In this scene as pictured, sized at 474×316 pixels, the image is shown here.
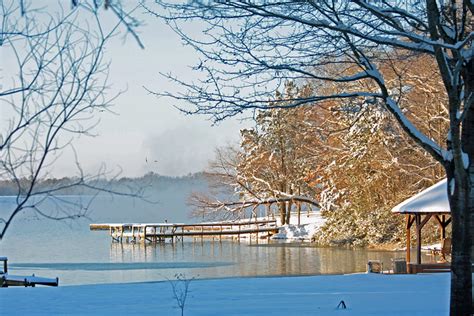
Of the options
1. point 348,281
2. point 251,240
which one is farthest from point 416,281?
point 251,240

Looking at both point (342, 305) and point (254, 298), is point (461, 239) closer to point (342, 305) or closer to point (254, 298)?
point (342, 305)

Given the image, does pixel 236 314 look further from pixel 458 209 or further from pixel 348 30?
pixel 348 30

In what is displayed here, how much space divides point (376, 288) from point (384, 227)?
20.0 meters

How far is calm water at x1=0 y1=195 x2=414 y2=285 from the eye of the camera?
20.8m

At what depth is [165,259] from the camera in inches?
1064

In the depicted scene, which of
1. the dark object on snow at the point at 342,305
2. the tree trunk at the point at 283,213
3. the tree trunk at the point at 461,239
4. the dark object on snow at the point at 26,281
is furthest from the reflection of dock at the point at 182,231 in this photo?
the tree trunk at the point at 461,239

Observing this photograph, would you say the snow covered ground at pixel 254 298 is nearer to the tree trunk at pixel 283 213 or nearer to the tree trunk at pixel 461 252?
the tree trunk at pixel 461 252

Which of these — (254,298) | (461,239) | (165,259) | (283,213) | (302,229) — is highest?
(461,239)

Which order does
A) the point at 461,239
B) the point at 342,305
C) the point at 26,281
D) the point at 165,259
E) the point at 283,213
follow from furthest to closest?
the point at 283,213 < the point at 165,259 < the point at 26,281 < the point at 342,305 < the point at 461,239

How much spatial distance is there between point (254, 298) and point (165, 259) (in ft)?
60.4

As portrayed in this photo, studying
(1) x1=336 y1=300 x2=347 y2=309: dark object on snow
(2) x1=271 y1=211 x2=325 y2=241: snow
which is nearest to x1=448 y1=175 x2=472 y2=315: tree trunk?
(1) x1=336 y1=300 x2=347 y2=309: dark object on snow

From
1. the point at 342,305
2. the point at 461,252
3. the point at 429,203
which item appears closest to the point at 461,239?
the point at 461,252

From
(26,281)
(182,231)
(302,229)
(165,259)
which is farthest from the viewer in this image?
(182,231)

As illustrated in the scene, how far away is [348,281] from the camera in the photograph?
11039mm
